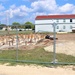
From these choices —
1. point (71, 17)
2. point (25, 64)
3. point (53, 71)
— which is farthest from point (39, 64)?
point (71, 17)

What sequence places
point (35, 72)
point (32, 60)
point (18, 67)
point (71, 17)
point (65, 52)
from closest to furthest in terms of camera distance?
1. point (35, 72)
2. point (18, 67)
3. point (32, 60)
4. point (65, 52)
5. point (71, 17)

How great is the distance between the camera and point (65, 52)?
45.5 feet

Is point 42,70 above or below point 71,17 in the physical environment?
below

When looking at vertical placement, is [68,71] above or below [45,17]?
below

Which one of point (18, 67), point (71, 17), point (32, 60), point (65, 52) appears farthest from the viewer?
point (71, 17)

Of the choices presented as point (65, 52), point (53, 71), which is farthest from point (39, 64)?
point (65, 52)

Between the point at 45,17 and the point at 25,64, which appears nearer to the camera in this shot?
the point at 25,64

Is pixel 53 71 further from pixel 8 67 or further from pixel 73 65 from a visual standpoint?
pixel 8 67

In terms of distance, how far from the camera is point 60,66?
1075 centimetres

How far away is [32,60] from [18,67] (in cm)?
139

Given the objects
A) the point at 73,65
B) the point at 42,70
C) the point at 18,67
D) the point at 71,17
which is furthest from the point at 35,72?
the point at 71,17

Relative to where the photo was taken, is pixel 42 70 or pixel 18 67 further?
pixel 18 67

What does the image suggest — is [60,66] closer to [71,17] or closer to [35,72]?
[35,72]

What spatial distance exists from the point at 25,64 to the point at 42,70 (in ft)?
4.90
